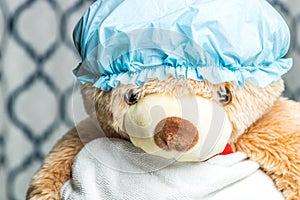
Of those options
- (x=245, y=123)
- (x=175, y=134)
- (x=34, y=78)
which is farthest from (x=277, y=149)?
(x=34, y=78)

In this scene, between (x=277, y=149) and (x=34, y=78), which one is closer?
(x=277, y=149)

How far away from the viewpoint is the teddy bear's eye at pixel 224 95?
2.21ft

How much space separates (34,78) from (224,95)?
1.93ft

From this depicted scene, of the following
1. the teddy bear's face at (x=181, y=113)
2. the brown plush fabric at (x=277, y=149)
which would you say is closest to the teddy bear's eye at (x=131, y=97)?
the teddy bear's face at (x=181, y=113)

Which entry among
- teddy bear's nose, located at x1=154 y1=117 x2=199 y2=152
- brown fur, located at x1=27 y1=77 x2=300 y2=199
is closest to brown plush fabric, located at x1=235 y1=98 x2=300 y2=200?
brown fur, located at x1=27 y1=77 x2=300 y2=199

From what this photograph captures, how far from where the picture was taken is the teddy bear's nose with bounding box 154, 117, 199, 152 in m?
0.63

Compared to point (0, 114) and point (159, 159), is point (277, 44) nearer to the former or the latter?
point (159, 159)

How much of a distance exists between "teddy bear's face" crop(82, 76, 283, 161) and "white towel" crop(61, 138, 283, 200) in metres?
0.03

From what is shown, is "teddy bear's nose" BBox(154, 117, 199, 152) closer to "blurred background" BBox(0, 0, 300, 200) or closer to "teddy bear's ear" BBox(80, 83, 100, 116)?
"teddy bear's ear" BBox(80, 83, 100, 116)

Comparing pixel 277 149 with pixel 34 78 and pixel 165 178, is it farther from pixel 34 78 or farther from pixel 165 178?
pixel 34 78

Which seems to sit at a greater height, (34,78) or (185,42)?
(185,42)

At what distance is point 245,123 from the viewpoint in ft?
2.30

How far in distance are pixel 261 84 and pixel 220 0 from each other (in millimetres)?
106

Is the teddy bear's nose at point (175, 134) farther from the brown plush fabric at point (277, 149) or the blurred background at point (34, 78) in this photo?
the blurred background at point (34, 78)
